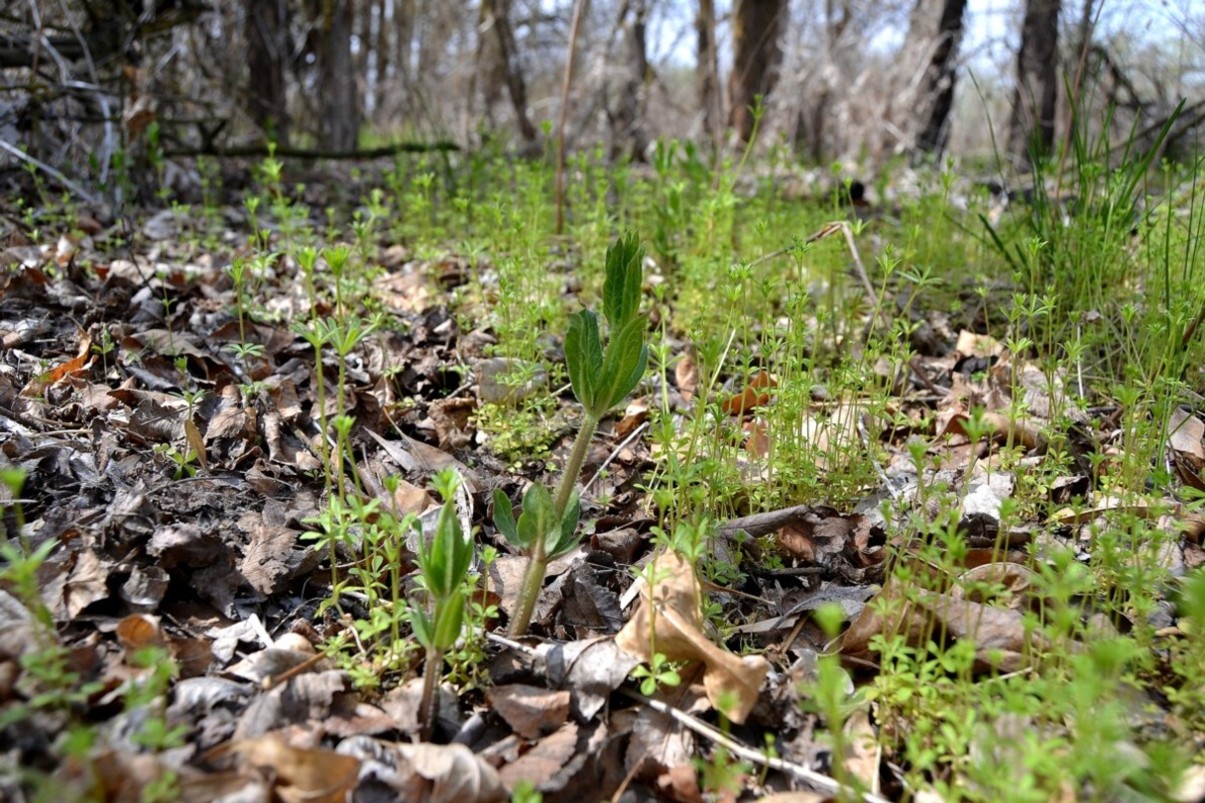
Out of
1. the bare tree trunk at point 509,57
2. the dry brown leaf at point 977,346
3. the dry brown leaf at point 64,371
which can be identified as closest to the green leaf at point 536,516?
the dry brown leaf at point 64,371

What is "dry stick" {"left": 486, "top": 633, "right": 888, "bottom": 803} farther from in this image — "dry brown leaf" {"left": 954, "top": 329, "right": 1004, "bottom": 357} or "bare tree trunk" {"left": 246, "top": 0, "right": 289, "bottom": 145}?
"bare tree trunk" {"left": 246, "top": 0, "right": 289, "bottom": 145}

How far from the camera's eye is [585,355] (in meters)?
1.80

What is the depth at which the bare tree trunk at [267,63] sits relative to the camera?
6.31 m

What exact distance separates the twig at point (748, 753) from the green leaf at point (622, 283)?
2.57 feet

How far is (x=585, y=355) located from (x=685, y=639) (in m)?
0.62

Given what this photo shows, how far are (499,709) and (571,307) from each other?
7.50 feet

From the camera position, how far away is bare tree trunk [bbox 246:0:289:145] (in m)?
6.31

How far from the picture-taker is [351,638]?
5.82 feet

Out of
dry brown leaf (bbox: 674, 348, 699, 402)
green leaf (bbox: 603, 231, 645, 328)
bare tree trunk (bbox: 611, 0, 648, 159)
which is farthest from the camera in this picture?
bare tree trunk (bbox: 611, 0, 648, 159)

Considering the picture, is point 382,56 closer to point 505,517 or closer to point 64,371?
point 64,371

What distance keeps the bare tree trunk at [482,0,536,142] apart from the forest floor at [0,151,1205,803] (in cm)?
549

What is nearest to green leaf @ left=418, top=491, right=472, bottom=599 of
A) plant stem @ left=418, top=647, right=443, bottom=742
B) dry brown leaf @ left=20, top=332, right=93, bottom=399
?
plant stem @ left=418, top=647, right=443, bottom=742

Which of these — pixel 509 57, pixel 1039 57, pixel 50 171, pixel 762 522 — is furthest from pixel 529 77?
pixel 762 522

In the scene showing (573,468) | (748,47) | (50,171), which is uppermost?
(748,47)
